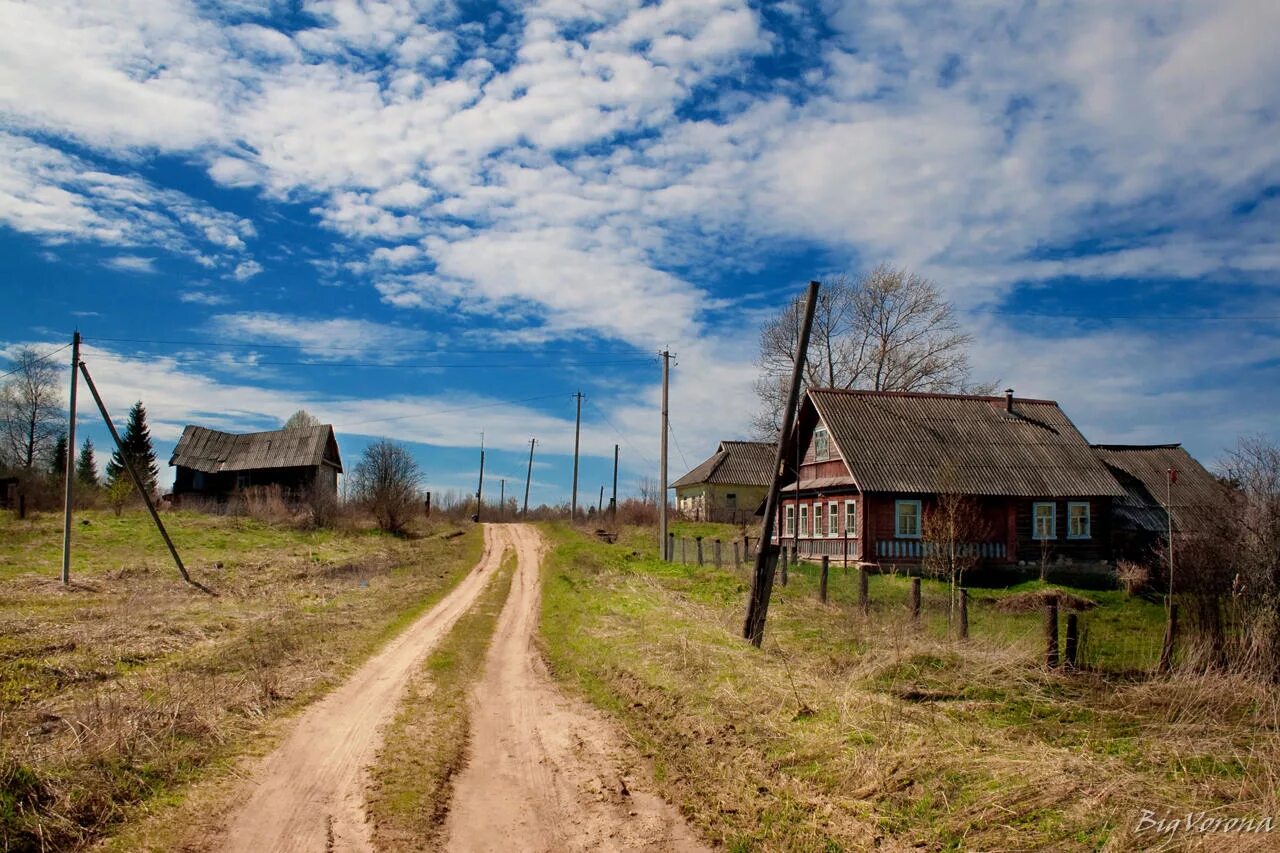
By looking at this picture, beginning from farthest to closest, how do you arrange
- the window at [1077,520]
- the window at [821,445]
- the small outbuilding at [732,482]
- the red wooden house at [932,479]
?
the small outbuilding at [732,482], the window at [821,445], the window at [1077,520], the red wooden house at [932,479]

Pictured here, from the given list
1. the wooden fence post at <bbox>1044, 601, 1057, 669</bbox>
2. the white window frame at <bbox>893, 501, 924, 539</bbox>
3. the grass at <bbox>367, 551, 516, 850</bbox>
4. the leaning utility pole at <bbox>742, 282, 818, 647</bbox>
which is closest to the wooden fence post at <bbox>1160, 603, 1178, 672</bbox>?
the wooden fence post at <bbox>1044, 601, 1057, 669</bbox>

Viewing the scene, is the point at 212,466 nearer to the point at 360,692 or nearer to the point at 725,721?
the point at 360,692

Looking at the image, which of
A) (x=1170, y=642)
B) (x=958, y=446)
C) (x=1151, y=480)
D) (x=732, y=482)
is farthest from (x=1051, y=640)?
(x=732, y=482)

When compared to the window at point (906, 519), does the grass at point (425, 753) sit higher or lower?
lower

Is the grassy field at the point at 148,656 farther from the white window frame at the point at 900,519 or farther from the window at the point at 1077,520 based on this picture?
the window at the point at 1077,520

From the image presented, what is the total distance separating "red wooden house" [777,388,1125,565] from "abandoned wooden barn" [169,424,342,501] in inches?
1337

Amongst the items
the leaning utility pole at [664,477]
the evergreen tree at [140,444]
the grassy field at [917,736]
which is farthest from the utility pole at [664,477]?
the evergreen tree at [140,444]

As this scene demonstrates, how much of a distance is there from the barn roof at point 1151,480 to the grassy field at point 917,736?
24.2 m

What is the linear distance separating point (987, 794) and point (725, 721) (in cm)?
309

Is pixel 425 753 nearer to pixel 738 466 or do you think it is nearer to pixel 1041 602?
pixel 1041 602

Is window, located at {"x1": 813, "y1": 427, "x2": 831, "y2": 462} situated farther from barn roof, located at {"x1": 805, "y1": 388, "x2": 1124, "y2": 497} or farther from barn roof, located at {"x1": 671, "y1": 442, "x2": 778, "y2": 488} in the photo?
barn roof, located at {"x1": 671, "y1": 442, "x2": 778, "y2": 488}

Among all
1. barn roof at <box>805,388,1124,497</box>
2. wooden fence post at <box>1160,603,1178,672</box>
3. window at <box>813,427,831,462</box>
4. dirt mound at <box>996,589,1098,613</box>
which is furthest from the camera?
window at <box>813,427,831,462</box>

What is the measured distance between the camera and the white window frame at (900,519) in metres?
31.6

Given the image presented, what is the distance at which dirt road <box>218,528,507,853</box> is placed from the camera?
19.8ft
